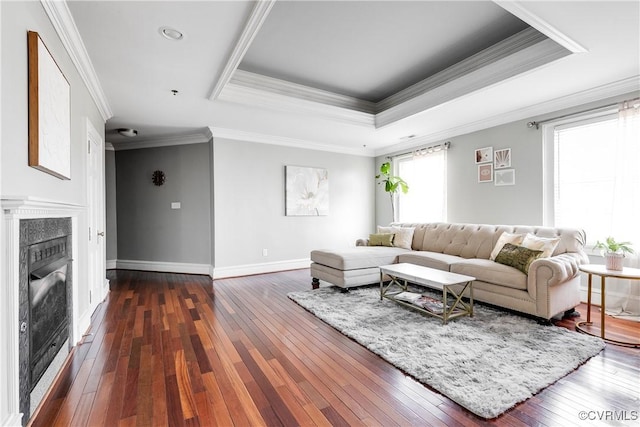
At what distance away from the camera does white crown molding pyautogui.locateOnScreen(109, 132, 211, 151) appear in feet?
17.6

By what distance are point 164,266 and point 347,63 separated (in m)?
4.65

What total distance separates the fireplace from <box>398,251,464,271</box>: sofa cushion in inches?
146

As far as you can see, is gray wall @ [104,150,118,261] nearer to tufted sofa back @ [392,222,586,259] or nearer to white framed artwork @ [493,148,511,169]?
tufted sofa back @ [392,222,586,259]

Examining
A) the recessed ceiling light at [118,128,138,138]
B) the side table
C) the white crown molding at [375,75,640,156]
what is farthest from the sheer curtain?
the recessed ceiling light at [118,128,138,138]

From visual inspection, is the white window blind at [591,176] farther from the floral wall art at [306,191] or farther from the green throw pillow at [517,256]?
the floral wall art at [306,191]

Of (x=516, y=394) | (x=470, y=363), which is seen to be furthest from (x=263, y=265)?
(x=516, y=394)

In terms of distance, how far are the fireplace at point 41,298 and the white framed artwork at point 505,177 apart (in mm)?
5082

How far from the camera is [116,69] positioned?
290cm

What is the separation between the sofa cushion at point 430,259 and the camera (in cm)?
370

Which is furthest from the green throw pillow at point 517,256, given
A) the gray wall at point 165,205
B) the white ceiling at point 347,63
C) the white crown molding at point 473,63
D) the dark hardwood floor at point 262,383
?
the gray wall at point 165,205

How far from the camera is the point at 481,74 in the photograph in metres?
3.37

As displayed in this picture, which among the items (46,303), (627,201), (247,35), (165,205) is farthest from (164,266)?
(627,201)

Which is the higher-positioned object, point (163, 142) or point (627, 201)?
point (163, 142)

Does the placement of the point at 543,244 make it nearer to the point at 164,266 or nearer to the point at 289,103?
the point at 289,103
